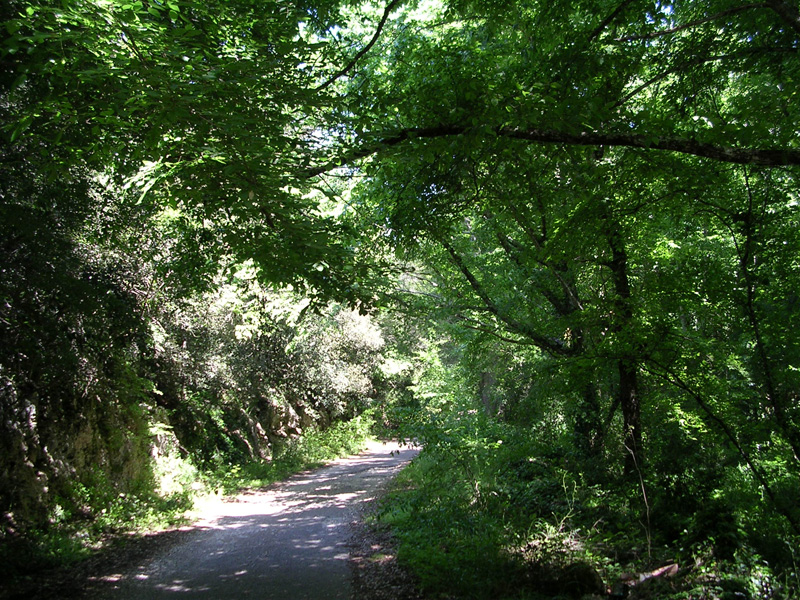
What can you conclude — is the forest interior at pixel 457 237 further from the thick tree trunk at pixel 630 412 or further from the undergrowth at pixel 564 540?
the thick tree trunk at pixel 630 412

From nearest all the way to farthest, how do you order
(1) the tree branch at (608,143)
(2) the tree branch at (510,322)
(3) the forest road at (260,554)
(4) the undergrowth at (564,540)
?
(1) the tree branch at (608,143)
(4) the undergrowth at (564,540)
(3) the forest road at (260,554)
(2) the tree branch at (510,322)

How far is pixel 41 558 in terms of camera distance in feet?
21.2

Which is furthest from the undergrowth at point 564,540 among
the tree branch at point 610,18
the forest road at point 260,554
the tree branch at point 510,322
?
the tree branch at point 610,18

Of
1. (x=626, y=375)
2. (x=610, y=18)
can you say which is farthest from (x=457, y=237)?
(x=610, y=18)

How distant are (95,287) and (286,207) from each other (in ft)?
13.7

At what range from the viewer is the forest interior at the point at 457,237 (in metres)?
4.18

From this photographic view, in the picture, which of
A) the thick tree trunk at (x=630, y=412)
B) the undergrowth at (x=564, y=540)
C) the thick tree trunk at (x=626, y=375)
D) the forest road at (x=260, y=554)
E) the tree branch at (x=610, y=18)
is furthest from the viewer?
the thick tree trunk at (x=630, y=412)

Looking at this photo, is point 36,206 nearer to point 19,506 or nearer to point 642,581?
point 19,506

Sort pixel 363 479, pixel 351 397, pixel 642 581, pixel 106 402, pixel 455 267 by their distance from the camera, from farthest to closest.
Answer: pixel 351 397 → pixel 363 479 → pixel 455 267 → pixel 106 402 → pixel 642 581

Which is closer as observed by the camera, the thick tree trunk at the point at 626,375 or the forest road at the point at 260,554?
the forest road at the point at 260,554

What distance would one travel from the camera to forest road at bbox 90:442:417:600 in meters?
6.04

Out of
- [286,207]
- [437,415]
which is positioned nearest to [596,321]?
[437,415]

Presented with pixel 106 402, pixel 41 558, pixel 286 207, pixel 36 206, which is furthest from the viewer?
pixel 106 402

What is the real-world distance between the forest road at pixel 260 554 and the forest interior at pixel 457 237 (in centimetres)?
98
